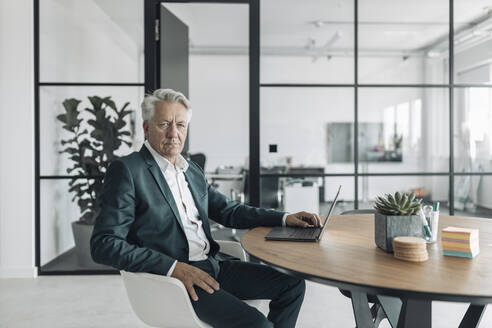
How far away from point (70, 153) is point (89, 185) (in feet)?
1.12

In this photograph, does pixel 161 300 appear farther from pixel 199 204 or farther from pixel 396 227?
pixel 396 227

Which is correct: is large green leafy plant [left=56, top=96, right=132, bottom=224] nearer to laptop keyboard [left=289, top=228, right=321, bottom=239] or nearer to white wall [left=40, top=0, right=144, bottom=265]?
white wall [left=40, top=0, right=144, bottom=265]

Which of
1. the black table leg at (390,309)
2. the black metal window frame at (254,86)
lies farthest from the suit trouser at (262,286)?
the black metal window frame at (254,86)

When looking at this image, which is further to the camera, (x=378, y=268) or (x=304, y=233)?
(x=304, y=233)

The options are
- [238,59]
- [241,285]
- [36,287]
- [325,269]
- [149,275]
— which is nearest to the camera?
[325,269]

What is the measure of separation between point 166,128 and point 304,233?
0.77 m

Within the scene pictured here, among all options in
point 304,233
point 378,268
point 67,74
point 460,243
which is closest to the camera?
point 378,268

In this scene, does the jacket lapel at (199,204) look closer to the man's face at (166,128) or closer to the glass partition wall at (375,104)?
the man's face at (166,128)

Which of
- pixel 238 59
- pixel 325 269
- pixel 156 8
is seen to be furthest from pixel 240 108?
pixel 325 269

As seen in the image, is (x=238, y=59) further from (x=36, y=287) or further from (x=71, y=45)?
(x=36, y=287)

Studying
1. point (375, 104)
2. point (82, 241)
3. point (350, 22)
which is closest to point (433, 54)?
point (375, 104)

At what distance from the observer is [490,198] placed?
405 centimetres

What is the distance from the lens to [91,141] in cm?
407

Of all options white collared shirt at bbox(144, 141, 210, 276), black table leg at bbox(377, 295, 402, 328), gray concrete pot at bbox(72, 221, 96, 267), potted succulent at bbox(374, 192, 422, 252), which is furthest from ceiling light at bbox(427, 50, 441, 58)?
Answer: gray concrete pot at bbox(72, 221, 96, 267)
